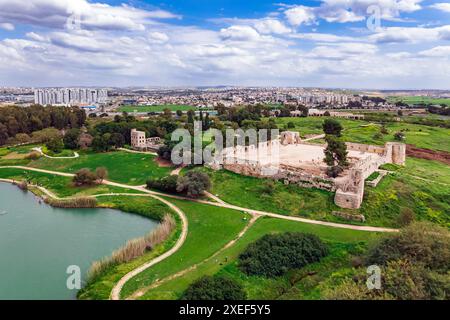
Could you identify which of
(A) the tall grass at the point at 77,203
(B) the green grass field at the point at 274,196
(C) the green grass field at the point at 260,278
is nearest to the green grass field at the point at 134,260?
(A) the tall grass at the point at 77,203

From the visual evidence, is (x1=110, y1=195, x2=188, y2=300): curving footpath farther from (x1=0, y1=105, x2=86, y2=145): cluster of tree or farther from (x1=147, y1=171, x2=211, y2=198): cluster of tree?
(x1=0, y1=105, x2=86, y2=145): cluster of tree

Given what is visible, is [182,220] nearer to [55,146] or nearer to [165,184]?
[165,184]

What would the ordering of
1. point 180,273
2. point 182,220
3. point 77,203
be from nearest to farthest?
1. point 180,273
2. point 182,220
3. point 77,203

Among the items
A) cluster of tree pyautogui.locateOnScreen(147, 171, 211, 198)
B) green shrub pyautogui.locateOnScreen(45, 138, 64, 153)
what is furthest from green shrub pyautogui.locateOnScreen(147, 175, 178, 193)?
green shrub pyautogui.locateOnScreen(45, 138, 64, 153)

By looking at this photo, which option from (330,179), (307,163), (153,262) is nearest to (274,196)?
(330,179)

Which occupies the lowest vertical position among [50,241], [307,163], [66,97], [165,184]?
[50,241]
